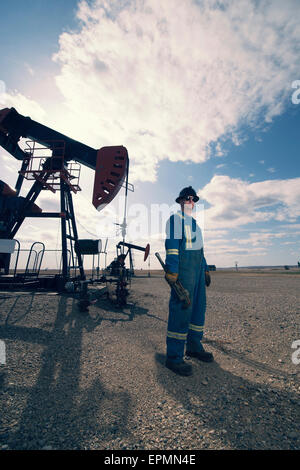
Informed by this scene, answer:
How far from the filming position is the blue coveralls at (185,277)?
9.54 ft

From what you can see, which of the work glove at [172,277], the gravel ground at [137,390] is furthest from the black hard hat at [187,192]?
the gravel ground at [137,390]

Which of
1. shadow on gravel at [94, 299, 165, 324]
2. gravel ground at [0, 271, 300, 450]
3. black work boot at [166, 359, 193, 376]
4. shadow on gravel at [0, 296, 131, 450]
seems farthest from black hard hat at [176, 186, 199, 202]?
shadow on gravel at [94, 299, 165, 324]

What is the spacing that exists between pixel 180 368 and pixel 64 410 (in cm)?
144

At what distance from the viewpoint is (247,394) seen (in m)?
2.26

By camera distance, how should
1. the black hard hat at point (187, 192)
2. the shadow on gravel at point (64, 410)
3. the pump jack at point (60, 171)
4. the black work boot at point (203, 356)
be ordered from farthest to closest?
1. the pump jack at point (60, 171)
2. the black hard hat at point (187, 192)
3. the black work boot at point (203, 356)
4. the shadow on gravel at point (64, 410)

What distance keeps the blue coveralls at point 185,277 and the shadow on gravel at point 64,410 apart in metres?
1.00

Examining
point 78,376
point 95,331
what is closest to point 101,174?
point 95,331

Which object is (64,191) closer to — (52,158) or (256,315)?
(52,158)

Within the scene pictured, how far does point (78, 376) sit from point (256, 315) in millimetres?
5117

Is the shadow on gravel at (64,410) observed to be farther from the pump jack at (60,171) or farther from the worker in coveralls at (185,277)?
the pump jack at (60,171)

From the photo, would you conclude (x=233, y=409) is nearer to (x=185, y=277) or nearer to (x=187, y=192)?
(x=185, y=277)

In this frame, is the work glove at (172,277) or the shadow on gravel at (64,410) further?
the work glove at (172,277)

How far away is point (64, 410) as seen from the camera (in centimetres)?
A: 192
